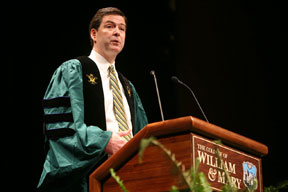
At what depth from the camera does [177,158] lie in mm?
1979

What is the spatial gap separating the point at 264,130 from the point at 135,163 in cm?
245

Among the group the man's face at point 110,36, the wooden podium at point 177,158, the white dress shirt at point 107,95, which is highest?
the man's face at point 110,36

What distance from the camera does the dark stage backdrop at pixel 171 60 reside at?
3.91 metres

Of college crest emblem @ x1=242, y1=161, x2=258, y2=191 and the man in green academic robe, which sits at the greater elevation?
the man in green academic robe

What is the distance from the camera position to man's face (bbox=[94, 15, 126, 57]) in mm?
3111

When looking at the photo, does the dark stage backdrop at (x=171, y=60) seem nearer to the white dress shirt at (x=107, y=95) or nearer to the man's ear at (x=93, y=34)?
the man's ear at (x=93, y=34)

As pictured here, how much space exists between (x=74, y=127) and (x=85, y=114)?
21 cm

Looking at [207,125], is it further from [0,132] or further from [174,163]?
[0,132]

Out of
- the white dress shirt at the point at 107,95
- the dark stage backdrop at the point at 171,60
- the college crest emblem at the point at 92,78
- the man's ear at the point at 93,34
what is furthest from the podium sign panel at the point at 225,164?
the dark stage backdrop at the point at 171,60

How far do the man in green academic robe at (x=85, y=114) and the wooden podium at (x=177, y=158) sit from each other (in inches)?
15.6

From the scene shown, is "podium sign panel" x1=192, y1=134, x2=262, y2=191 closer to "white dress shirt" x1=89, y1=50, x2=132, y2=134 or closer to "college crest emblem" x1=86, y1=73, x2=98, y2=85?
"white dress shirt" x1=89, y1=50, x2=132, y2=134

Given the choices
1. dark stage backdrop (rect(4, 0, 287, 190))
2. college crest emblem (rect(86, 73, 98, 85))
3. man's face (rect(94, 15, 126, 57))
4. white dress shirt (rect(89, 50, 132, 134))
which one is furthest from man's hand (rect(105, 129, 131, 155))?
dark stage backdrop (rect(4, 0, 287, 190))

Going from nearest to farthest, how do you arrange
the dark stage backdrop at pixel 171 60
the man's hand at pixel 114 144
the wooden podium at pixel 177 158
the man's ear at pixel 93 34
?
the wooden podium at pixel 177 158 < the man's hand at pixel 114 144 < the man's ear at pixel 93 34 < the dark stage backdrop at pixel 171 60

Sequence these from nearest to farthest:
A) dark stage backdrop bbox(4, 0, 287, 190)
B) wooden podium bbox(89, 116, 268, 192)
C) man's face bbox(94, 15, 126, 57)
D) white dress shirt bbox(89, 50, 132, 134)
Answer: wooden podium bbox(89, 116, 268, 192), white dress shirt bbox(89, 50, 132, 134), man's face bbox(94, 15, 126, 57), dark stage backdrop bbox(4, 0, 287, 190)
